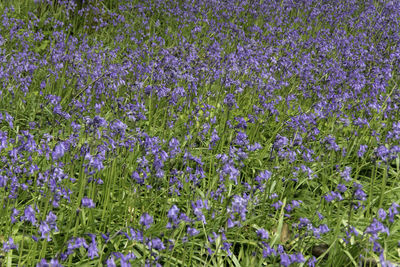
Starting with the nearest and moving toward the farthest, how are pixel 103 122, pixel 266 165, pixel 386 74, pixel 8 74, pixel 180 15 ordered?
pixel 103 122 < pixel 266 165 < pixel 8 74 < pixel 386 74 < pixel 180 15

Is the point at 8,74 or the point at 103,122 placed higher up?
the point at 103,122

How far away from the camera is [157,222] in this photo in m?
3.26

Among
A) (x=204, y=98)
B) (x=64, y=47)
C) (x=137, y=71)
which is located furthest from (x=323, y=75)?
(x=64, y=47)

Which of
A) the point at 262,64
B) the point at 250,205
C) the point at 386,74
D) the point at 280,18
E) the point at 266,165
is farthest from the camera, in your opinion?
the point at 280,18

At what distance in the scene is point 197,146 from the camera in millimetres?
4664

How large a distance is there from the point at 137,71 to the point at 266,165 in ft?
6.86

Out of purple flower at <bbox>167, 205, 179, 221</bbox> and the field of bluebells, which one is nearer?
purple flower at <bbox>167, 205, 179, 221</bbox>

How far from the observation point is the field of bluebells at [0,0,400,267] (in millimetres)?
2756

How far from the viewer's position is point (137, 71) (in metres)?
5.37

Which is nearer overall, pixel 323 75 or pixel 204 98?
pixel 204 98

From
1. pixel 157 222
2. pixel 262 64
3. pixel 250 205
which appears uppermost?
pixel 262 64

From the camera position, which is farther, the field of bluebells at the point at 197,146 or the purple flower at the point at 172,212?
the field of bluebells at the point at 197,146

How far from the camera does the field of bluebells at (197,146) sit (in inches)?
108

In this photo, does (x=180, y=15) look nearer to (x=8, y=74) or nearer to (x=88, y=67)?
(x=88, y=67)
